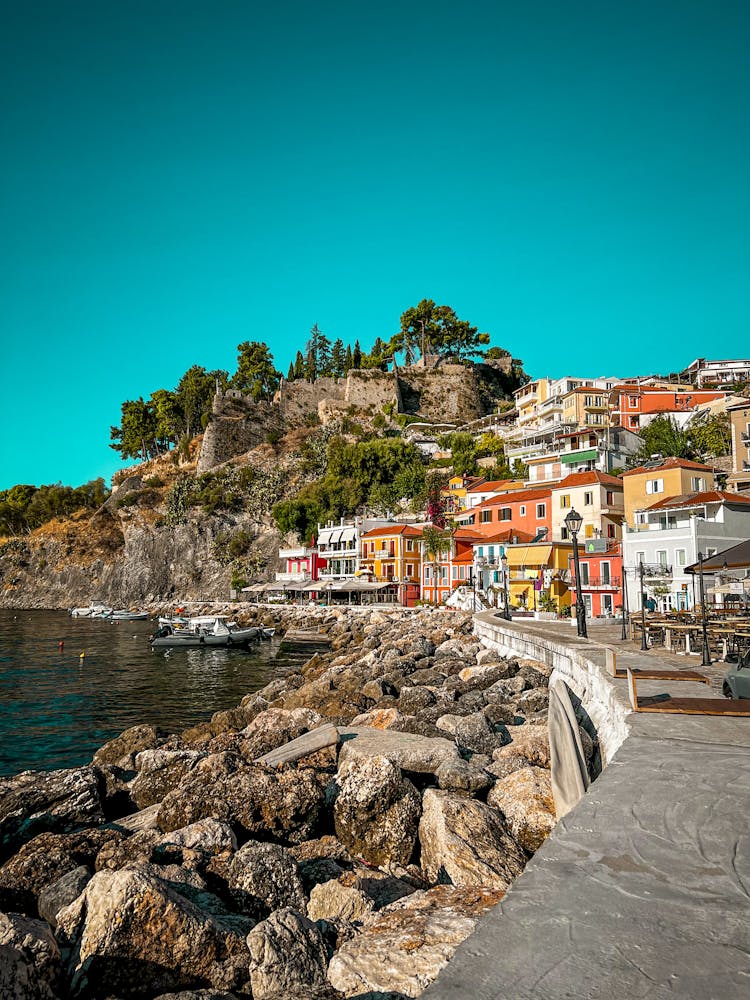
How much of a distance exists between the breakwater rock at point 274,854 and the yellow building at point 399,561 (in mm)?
41356

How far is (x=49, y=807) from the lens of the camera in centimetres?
947

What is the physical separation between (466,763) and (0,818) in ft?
22.1

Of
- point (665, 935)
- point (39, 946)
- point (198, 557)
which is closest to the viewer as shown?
point (665, 935)

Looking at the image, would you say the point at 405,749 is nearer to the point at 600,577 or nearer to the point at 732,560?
the point at 732,560

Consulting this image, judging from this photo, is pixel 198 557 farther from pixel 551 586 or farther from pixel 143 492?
pixel 551 586

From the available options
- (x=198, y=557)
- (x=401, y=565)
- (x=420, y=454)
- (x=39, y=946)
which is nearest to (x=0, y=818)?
(x=39, y=946)

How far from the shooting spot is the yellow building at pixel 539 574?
4053cm

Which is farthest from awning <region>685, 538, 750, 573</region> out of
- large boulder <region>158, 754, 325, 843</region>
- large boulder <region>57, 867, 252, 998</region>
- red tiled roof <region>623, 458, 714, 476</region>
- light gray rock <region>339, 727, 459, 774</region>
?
red tiled roof <region>623, 458, 714, 476</region>

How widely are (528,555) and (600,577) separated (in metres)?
4.73

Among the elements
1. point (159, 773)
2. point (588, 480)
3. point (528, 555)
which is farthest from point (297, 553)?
point (159, 773)

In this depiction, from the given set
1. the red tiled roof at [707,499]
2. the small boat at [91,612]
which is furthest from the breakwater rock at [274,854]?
the small boat at [91,612]

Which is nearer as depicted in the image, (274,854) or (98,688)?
(274,854)

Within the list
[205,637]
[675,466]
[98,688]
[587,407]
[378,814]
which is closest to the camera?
[378,814]

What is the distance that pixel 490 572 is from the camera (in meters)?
46.2
